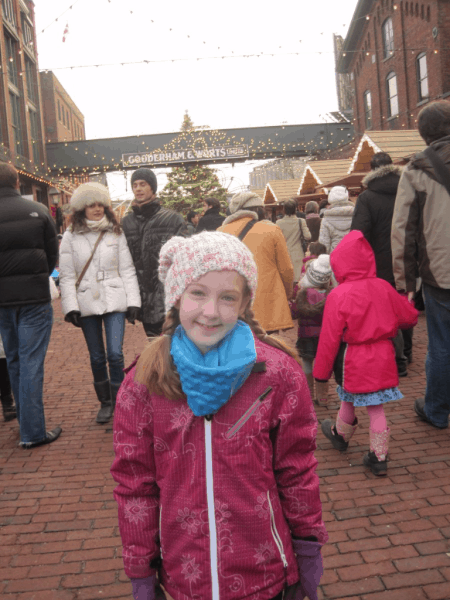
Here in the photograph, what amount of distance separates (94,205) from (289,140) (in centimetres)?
2951

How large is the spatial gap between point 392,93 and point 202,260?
27.7 metres

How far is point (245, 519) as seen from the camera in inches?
64.6

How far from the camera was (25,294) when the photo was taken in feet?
14.4

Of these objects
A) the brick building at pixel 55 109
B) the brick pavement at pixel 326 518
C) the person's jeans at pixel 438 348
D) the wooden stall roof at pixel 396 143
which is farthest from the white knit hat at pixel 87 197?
the brick building at pixel 55 109

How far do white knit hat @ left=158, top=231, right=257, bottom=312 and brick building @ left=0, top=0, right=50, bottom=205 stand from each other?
884 inches

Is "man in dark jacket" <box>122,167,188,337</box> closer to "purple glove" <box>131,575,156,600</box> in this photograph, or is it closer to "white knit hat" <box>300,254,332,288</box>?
"white knit hat" <box>300,254,332,288</box>

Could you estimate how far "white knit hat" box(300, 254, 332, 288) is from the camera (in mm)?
4816

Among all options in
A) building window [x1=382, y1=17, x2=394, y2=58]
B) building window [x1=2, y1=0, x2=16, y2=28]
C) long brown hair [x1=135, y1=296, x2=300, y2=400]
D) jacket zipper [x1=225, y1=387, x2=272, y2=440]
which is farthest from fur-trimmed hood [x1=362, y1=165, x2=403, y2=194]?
building window [x1=2, y1=0, x2=16, y2=28]

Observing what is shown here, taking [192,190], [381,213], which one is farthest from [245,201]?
[192,190]

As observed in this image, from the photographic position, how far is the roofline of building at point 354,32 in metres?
28.2

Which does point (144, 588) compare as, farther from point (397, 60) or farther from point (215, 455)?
point (397, 60)

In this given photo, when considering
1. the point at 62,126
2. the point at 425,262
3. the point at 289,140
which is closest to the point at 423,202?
the point at 425,262

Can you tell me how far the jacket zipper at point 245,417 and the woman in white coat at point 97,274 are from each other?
3.14 meters

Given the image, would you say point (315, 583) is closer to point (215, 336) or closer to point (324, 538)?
point (324, 538)
